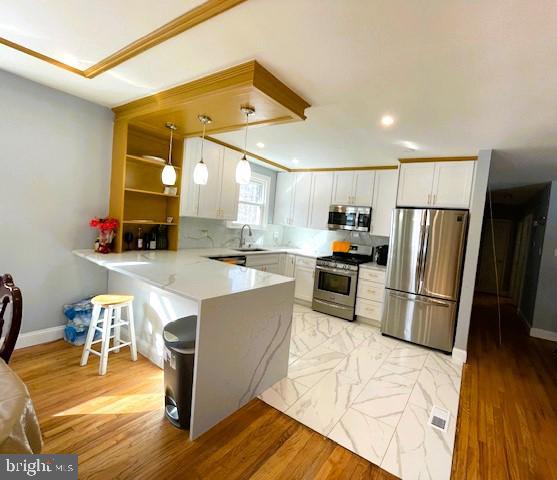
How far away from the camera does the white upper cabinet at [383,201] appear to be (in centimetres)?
417

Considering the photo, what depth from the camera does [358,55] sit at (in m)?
1.60

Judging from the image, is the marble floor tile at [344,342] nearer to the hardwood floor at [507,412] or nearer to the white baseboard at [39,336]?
the hardwood floor at [507,412]

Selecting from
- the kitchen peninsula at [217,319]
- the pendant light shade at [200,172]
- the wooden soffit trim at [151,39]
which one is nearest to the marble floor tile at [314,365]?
the kitchen peninsula at [217,319]

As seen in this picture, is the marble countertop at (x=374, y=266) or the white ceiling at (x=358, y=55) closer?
the white ceiling at (x=358, y=55)

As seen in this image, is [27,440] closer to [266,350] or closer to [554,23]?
[266,350]

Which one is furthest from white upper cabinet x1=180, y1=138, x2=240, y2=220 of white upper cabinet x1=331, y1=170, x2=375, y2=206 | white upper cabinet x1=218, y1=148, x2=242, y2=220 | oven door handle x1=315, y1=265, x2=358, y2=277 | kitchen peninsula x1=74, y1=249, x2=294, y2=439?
white upper cabinet x1=331, y1=170, x2=375, y2=206

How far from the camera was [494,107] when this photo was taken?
6.75ft

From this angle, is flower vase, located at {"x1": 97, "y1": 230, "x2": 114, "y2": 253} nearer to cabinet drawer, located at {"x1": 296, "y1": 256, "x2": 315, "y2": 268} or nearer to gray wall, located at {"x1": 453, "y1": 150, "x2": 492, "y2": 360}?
cabinet drawer, located at {"x1": 296, "y1": 256, "x2": 315, "y2": 268}

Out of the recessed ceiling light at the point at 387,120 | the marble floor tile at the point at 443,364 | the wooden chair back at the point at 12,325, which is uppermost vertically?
the recessed ceiling light at the point at 387,120

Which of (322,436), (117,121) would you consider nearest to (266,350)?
(322,436)

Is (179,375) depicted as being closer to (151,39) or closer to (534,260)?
(151,39)

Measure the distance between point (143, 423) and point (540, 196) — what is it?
650 cm

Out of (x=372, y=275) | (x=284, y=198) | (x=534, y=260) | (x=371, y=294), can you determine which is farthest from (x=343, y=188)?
(x=534, y=260)

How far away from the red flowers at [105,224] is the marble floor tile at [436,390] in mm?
3166
